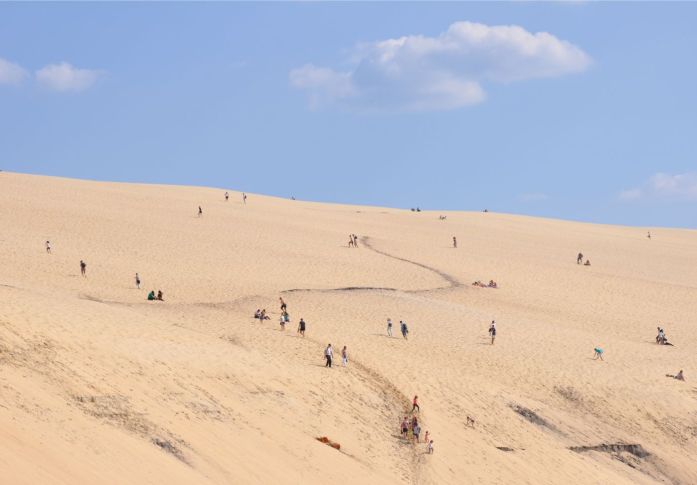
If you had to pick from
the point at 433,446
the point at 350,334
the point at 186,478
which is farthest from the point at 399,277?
the point at 186,478

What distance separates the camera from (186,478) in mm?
18531

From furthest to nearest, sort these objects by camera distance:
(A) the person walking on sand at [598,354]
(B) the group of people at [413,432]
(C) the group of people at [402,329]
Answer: (A) the person walking on sand at [598,354] → (C) the group of people at [402,329] → (B) the group of people at [413,432]

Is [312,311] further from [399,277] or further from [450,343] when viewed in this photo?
[399,277]

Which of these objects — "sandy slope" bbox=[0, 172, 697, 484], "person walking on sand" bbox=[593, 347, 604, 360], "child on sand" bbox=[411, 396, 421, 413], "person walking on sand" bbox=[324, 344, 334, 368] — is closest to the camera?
"sandy slope" bbox=[0, 172, 697, 484]

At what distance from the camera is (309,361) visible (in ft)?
93.4

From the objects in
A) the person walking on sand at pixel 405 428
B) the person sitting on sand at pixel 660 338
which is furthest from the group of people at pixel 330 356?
the person sitting on sand at pixel 660 338

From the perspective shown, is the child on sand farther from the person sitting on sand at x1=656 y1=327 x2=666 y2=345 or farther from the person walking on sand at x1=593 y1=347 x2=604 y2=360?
the person sitting on sand at x1=656 y1=327 x2=666 y2=345

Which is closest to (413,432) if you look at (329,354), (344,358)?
(329,354)

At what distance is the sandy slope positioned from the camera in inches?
807

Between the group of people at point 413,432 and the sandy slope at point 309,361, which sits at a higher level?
the sandy slope at point 309,361

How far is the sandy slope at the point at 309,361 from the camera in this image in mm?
20500

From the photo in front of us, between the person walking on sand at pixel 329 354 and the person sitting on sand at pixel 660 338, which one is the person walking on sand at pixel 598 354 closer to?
the person sitting on sand at pixel 660 338

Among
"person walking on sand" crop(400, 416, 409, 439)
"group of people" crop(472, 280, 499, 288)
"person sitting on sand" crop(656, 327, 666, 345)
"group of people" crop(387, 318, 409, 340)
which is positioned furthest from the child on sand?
"group of people" crop(472, 280, 499, 288)

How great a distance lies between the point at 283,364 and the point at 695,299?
33.0 m
